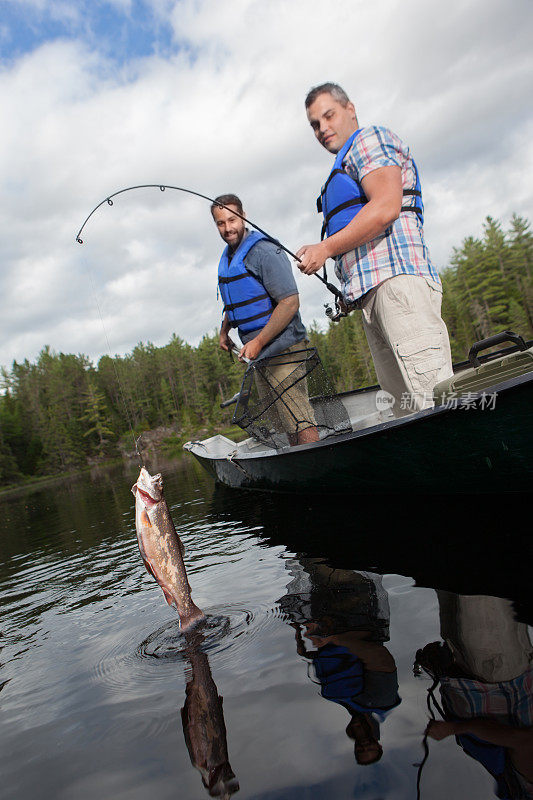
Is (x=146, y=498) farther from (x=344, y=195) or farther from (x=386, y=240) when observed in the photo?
(x=344, y=195)

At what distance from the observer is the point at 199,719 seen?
79.5 inches

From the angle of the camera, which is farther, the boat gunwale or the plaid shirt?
the plaid shirt

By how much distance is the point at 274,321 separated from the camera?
5.45m

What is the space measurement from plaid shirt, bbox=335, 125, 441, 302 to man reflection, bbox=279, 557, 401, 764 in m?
2.11

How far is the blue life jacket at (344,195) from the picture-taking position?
398cm

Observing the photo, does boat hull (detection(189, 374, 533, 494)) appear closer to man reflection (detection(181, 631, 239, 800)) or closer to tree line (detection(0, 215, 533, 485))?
man reflection (detection(181, 631, 239, 800))

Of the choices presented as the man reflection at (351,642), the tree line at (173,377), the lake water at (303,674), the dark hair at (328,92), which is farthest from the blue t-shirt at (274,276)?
the tree line at (173,377)

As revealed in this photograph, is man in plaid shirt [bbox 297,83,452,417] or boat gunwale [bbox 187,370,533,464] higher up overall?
Answer: man in plaid shirt [bbox 297,83,452,417]

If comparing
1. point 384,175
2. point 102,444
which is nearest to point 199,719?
point 384,175

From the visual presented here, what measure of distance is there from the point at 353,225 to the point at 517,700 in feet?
9.51

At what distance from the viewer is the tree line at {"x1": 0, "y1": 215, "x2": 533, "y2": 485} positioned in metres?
63.1

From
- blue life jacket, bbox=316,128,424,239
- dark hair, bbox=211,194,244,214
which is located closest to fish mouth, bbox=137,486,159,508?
blue life jacket, bbox=316,128,424,239

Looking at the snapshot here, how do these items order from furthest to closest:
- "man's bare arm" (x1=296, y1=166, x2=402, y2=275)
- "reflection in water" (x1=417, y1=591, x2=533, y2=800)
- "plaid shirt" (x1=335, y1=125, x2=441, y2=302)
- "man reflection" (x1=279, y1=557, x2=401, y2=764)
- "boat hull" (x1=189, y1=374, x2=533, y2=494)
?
1. "plaid shirt" (x1=335, y1=125, x2=441, y2=302)
2. "man's bare arm" (x1=296, y1=166, x2=402, y2=275)
3. "boat hull" (x1=189, y1=374, x2=533, y2=494)
4. "man reflection" (x1=279, y1=557, x2=401, y2=764)
5. "reflection in water" (x1=417, y1=591, x2=533, y2=800)

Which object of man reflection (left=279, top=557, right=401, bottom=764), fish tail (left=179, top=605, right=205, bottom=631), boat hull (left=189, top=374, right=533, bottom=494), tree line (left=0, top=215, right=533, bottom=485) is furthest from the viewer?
tree line (left=0, top=215, right=533, bottom=485)
